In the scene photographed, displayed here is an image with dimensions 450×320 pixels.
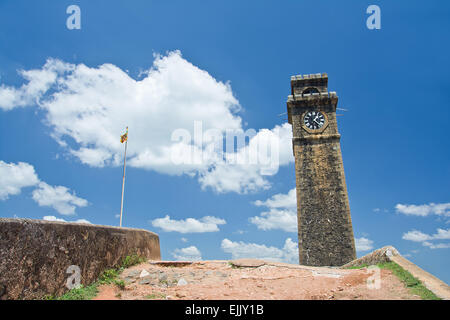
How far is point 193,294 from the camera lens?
4488 mm

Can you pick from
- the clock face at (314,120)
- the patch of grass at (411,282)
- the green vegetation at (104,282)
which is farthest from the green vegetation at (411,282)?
the clock face at (314,120)

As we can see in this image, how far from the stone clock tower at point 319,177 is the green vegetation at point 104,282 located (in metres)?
13.4

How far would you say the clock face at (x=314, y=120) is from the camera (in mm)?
19938

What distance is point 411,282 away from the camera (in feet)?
15.8

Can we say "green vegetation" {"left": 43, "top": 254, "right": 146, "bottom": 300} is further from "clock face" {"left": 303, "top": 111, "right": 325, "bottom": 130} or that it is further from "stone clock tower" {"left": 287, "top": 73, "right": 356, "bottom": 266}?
"clock face" {"left": 303, "top": 111, "right": 325, "bottom": 130}

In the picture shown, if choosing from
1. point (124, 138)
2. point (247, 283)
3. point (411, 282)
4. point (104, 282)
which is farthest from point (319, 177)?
point (104, 282)

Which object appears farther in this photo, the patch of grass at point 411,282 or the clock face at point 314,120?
the clock face at point 314,120

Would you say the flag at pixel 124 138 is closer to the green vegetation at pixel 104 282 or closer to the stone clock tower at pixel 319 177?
the stone clock tower at pixel 319 177

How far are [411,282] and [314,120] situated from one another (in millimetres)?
16227

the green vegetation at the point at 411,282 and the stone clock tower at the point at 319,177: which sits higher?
the stone clock tower at the point at 319,177

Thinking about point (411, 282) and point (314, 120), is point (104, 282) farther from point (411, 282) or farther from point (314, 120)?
point (314, 120)
